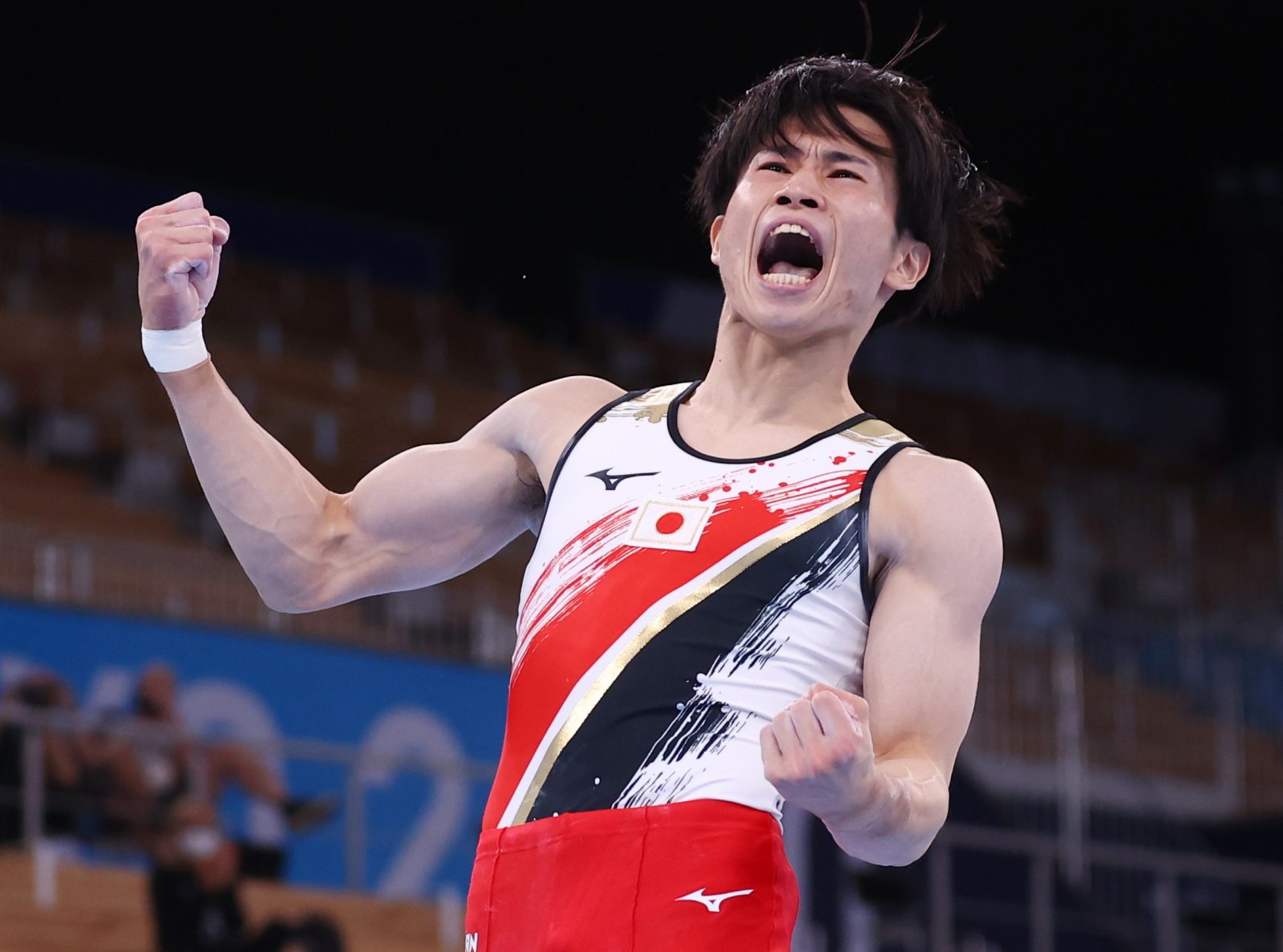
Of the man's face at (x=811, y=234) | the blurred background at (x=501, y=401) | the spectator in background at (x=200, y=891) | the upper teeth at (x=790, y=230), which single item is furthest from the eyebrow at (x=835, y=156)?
the spectator in background at (x=200, y=891)

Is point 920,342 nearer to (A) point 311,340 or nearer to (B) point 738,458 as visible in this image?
(A) point 311,340

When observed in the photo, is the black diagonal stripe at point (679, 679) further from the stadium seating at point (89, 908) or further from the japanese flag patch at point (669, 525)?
the stadium seating at point (89, 908)

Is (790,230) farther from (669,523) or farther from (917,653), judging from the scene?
(917,653)

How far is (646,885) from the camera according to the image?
9.33 ft

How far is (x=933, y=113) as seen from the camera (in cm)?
352

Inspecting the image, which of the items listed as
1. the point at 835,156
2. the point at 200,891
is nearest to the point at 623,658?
the point at 835,156

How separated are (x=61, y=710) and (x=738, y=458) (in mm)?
6435

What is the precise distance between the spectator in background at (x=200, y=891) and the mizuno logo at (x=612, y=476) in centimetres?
562

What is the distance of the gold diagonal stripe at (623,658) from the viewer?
9.83 feet

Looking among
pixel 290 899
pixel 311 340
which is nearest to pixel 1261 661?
pixel 311 340

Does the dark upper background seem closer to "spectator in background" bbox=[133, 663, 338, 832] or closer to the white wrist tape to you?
"spectator in background" bbox=[133, 663, 338, 832]

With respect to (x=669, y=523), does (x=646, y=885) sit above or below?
below

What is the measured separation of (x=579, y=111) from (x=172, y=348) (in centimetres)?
1519

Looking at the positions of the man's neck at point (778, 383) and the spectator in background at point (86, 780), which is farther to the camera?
the spectator in background at point (86, 780)
